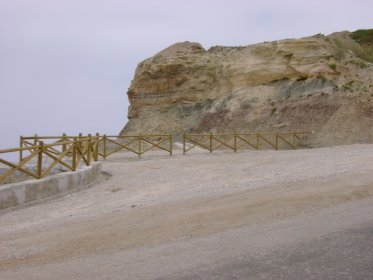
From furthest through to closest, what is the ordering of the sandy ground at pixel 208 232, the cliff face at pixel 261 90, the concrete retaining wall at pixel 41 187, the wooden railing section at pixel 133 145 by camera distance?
1. the cliff face at pixel 261 90
2. the wooden railing section at pixel 133 145
3. the concrete retaining wall at pixel 41 187
4. the sandy ground at pixel 208 232

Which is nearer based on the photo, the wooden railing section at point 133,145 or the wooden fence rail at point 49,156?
the wooden fence rail at point 49,156

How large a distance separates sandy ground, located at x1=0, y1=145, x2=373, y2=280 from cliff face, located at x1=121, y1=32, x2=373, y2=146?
1586cm

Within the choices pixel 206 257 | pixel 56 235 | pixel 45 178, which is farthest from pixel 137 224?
pixel 45 178

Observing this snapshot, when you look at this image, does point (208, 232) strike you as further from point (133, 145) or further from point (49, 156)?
point (133, 145)

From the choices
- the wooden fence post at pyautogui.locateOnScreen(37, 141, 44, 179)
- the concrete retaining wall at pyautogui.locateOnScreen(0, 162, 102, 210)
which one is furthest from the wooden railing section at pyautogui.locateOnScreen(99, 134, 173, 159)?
the wooden fence post at pyautogui.locateOnScreen(37, 141, 44, 179)

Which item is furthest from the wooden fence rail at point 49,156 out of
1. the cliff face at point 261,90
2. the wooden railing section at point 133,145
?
the cliff face at point 261,90

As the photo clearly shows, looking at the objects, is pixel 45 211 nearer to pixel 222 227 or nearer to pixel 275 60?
pixel 222 227

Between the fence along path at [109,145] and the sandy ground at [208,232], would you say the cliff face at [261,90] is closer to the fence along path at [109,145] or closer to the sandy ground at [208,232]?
the fence along path at [109,145]

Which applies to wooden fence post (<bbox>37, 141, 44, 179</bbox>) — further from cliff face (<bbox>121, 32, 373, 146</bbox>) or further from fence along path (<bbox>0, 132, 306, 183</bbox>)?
cliff face (<bbox>121, 32, 373, 146</bbox>)

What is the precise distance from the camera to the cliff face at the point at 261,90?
25891 millimetres

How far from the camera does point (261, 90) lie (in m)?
32.1

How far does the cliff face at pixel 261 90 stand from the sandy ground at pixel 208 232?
15.9 metres

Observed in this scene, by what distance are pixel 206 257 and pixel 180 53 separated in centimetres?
3858

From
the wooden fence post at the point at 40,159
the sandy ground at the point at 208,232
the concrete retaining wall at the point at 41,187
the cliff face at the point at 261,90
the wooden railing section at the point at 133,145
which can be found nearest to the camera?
the sandy ground at the point at 208,232
